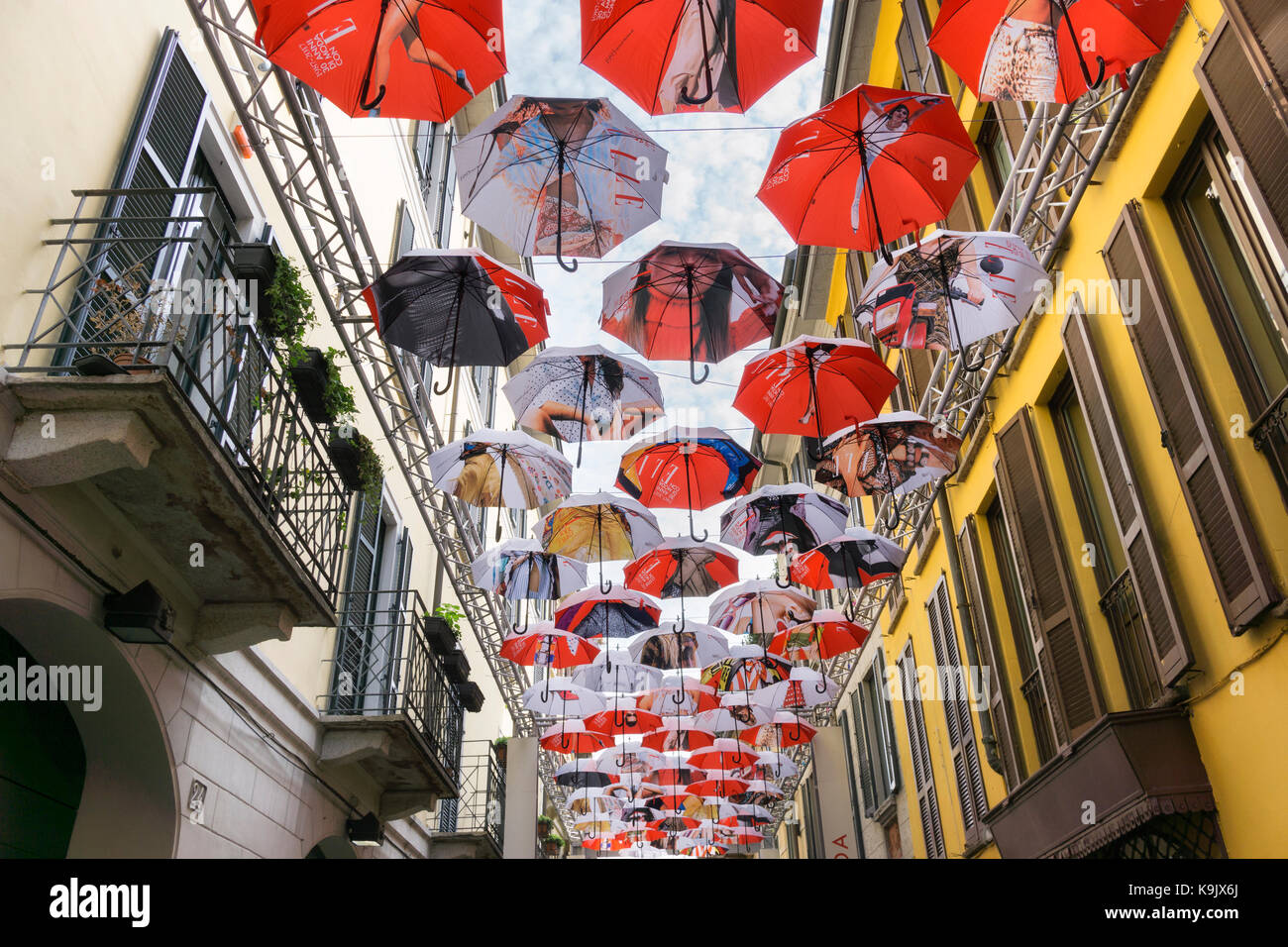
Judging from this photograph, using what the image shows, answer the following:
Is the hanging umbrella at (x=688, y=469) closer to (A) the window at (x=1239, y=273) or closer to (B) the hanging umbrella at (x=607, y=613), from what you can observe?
(B) the hanging umbrella at (x=607, y=613)

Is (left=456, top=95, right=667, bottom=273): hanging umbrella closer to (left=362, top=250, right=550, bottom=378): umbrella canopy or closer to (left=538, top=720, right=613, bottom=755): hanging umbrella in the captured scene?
(left=362, top=250, right=550, bottom=378): umbrella canopy

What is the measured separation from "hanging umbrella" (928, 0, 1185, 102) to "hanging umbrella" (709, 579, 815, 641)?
8.57m

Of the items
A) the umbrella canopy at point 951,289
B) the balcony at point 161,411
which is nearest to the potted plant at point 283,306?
the balcony at point 161,411

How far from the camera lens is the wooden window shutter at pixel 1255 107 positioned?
565 cm

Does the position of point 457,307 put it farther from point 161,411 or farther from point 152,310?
point 161,411

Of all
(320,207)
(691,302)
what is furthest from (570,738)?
(691,302)

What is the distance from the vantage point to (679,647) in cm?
1545

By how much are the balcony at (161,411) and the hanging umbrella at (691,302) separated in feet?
10.4

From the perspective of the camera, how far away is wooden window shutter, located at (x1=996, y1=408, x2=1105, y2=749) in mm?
9188

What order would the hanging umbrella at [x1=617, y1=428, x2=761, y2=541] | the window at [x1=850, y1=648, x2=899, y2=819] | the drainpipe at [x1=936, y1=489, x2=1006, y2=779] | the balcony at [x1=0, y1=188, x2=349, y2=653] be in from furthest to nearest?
the window at [x1=850, y1=648, x2=899, y2=819] → the drainpipe at [x1=936, y1=489, x2=1006, y2=779] → the hanging umbrella at [x1=617, y1=428, x2=761, y2=541] → the balcony at [x1=0, y1=188, x2=349, y2=653]

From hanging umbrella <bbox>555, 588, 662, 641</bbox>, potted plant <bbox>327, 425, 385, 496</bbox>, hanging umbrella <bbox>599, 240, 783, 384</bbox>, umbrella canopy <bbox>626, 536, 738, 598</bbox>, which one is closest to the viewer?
hanging umbrella <bbox>599, 240, 783, 384</bbox>

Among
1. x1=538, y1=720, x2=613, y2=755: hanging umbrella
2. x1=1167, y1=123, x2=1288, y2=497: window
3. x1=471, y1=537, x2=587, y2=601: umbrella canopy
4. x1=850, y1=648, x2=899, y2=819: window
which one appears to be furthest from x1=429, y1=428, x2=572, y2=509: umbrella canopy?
x1=850, y1=648, x2=899, y2=819: window

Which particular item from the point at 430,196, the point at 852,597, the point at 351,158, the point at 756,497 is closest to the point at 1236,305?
the point at 756,497

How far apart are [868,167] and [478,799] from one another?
1527cm
